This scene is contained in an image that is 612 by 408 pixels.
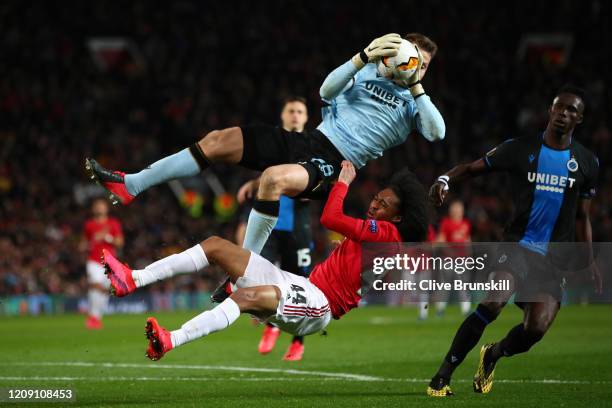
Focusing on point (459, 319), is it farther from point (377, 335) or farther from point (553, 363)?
point (553, 363)

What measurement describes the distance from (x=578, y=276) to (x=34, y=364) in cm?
609

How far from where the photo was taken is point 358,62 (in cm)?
799

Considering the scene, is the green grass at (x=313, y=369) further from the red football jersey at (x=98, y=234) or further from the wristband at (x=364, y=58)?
the wristband at (x=364, y=58)

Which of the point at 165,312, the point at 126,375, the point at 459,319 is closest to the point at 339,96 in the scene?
the point at 126,375

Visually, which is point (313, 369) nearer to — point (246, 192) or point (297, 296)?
point (246, 192)

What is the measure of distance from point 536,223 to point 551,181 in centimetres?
38

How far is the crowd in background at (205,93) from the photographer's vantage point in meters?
25.8

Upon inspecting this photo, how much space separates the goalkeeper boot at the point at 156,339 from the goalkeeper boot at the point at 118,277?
1.92ft

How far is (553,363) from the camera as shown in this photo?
36.6ft

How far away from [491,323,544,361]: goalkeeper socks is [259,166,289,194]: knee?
231 cm

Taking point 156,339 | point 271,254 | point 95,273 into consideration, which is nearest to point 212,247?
point 156,339

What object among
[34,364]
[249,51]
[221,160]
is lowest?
[34,364]

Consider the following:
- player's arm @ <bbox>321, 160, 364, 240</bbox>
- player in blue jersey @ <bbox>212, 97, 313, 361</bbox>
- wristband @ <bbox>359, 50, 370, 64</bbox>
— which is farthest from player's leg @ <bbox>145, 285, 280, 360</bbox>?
player in blue jersey @ <bbox>212, 97, 313, 361</bbox>

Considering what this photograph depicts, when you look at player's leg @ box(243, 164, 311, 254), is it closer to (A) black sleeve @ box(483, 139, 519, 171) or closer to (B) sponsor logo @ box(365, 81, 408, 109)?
(B) sponsor logo @ box(365, 81, 408, 109)
